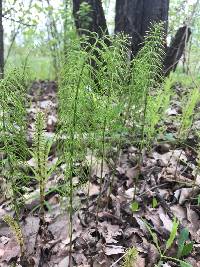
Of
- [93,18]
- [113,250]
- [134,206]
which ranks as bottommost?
[113,250]

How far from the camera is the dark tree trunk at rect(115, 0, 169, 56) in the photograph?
4387mm

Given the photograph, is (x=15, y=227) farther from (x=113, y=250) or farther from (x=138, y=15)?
(x=138, y=15)

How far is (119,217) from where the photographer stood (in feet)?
7.21

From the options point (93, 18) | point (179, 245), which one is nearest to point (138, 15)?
point (93, 18)

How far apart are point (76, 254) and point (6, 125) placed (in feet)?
2.48

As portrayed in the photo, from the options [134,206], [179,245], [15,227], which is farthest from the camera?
[134,206]

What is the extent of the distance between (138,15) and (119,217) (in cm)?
295

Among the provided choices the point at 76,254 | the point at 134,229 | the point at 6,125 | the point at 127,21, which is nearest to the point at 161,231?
the point at 134,229

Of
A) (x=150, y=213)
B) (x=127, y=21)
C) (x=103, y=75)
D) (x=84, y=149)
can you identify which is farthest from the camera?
(x=127, y=21)

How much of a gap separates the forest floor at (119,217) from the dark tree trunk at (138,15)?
2085 mm

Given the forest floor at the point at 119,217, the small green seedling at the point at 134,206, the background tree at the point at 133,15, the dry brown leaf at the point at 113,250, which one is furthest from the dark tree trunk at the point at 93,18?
the dry brown leaf at the point at 113,250

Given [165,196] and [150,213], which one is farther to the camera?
[165,196]

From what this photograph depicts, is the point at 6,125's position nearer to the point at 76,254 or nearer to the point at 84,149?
the point at 84,149

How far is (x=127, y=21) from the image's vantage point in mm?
4391
